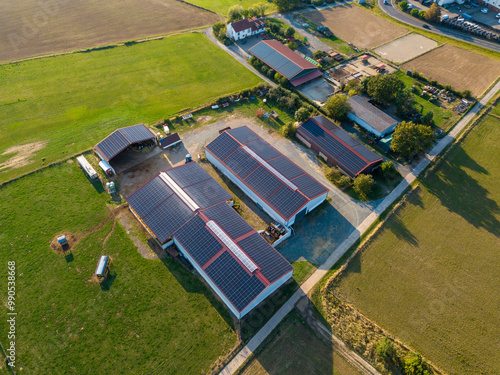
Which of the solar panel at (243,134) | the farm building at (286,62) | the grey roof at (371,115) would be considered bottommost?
the solar panel at (243,134)

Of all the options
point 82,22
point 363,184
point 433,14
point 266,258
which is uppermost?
point 433,14

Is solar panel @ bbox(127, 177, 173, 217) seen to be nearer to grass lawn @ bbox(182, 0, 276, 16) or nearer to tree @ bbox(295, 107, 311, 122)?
tree @ bbox(295, 107, 311, 122)

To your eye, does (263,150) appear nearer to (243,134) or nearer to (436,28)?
(243,134)

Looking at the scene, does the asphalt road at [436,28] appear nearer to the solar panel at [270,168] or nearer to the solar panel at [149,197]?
the solar panel at [270,168]

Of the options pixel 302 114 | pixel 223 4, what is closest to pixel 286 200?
pixel 302 114

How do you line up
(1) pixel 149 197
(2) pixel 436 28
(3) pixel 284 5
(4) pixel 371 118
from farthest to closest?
(3) pixel 284 5, (2) pixel 436 28, (4) pixel 371 118, (1) pixel 149 197

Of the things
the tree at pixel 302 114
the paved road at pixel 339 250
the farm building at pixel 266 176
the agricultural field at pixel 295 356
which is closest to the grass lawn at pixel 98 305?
the paved road at pixel 339 250
